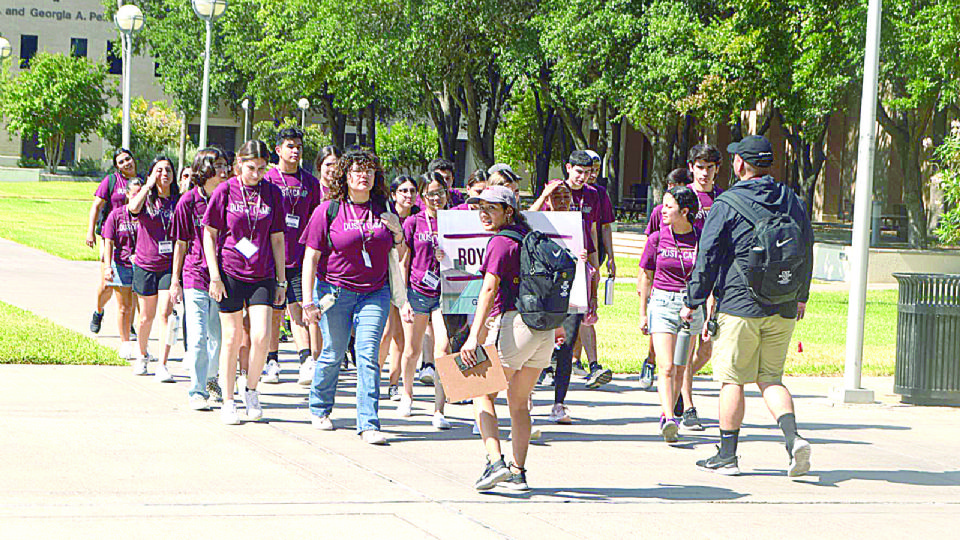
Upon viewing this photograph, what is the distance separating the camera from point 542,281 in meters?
6.73

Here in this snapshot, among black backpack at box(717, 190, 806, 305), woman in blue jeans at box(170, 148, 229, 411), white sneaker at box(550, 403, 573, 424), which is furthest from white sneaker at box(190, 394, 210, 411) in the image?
black backpack at box(717, 190, 806, 305)

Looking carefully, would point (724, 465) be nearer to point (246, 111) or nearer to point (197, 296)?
point (197, 296)

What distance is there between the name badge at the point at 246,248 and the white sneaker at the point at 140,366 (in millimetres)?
2370

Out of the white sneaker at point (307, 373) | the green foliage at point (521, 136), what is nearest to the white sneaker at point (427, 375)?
the white sneaker at point (307, 373)

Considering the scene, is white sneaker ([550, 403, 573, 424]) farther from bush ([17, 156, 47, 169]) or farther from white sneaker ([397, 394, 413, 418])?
bush ([17, 156, 47, 169])

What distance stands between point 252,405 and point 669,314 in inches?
117

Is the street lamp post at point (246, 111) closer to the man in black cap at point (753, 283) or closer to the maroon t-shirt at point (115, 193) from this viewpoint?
the maroon t-shirt at point (115, 193)

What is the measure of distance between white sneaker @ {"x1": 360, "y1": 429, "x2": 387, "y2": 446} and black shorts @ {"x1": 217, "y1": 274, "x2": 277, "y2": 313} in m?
1.28

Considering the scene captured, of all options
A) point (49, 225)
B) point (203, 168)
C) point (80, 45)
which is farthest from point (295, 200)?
point (80, 45)

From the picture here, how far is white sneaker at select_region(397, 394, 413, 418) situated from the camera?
30.1 feet

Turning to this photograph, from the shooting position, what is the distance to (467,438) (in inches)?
333

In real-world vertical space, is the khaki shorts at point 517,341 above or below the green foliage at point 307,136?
below

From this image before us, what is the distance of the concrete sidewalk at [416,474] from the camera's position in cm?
606

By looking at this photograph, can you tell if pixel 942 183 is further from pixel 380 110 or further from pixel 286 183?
pixel 380 110
